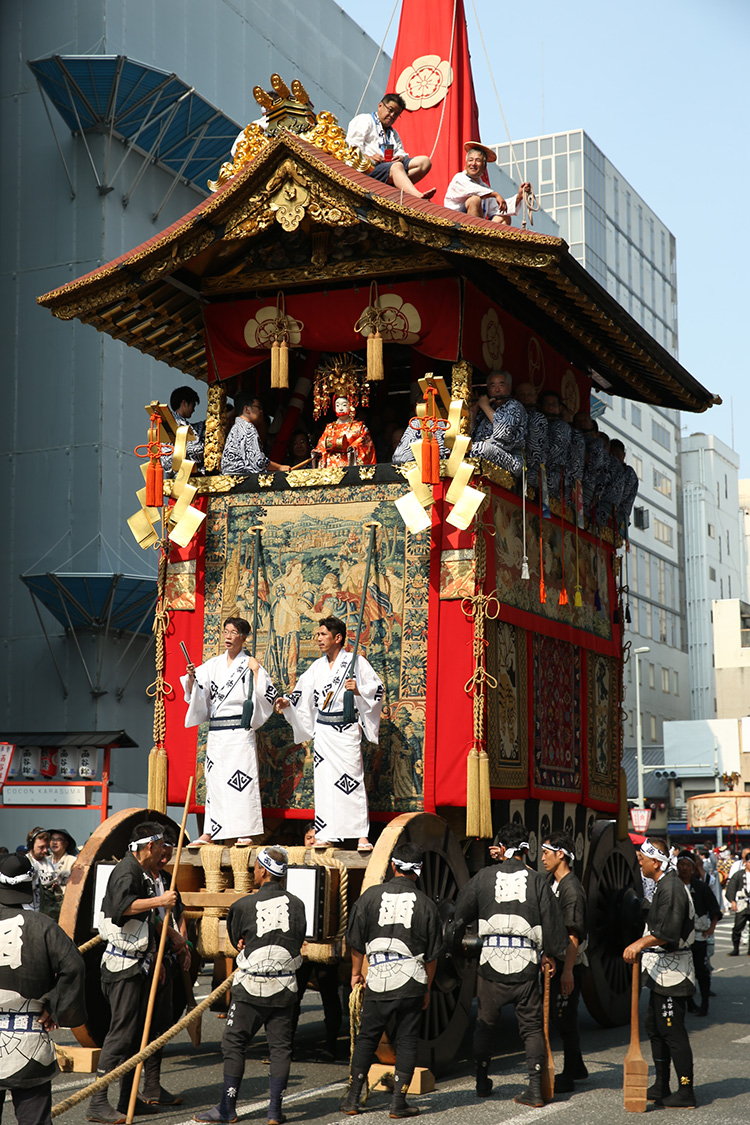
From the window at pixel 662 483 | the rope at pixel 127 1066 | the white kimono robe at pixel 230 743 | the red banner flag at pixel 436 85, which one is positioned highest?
the window at pixel 662 483

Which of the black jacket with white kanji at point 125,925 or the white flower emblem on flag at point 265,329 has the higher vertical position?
the white flower emblem on flag at point 265,329

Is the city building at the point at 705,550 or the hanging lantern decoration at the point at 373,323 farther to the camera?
the city building at the point at 705,550

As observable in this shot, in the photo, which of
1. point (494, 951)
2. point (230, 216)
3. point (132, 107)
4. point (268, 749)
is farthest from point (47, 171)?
point (494, 951)

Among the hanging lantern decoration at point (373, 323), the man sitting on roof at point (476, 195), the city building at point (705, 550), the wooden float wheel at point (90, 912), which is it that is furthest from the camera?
the city building at point (705, 550)

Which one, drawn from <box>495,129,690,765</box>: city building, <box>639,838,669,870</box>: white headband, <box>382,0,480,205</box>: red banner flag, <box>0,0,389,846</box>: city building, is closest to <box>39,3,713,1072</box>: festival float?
<box>639,838,669,870</box>: white headband

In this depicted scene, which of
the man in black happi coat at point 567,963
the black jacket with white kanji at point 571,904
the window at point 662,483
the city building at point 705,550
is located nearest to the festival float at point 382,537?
the man in black happi coat at point 567,963

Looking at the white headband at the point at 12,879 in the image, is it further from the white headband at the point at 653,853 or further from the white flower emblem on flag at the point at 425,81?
the white flower emblem on flag at the point at 425,81

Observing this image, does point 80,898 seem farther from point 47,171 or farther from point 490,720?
point 47,171

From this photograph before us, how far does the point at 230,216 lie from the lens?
425 inches

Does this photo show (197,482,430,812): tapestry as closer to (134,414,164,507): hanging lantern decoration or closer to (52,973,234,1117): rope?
(134,414,164,507): hanging lantern decoration

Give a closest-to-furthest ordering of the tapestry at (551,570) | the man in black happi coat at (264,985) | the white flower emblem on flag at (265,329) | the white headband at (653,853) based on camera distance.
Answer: the man in black happi coat at (264,985) < the white headband at (653,853) < the tapestry at (551,570) < the white flower emblem on flag at (265,329)

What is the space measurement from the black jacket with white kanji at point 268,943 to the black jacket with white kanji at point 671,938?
2418 millimetres

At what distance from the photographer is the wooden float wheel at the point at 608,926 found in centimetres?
1141

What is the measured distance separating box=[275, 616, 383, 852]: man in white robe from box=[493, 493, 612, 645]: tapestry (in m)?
1.50
